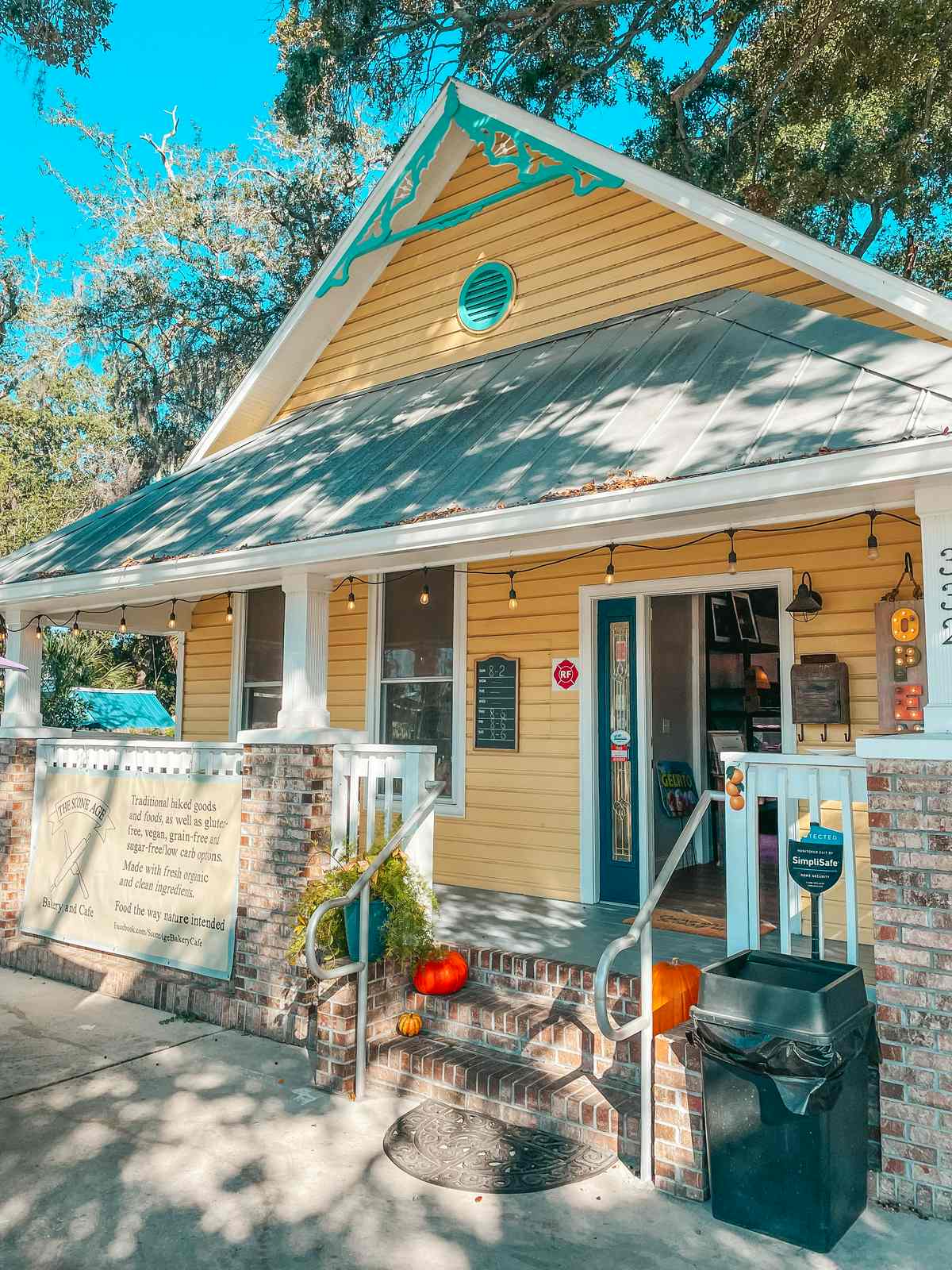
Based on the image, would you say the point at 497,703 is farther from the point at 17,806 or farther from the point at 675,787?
the point at 17,806

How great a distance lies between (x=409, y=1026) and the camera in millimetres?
5344

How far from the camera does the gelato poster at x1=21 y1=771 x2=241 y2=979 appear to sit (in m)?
6.43

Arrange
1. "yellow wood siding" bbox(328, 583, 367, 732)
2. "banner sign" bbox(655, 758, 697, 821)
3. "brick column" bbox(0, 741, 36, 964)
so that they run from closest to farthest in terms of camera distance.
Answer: "brick column" bbox(0, 741, 36, 964)
"banner sign" bbox(655, 758, 697, 821)
"yellow wood siding" bbox(328, 583, 367, 732)

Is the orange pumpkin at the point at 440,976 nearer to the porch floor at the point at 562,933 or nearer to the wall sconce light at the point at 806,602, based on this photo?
the porch floor at the point at 562,933

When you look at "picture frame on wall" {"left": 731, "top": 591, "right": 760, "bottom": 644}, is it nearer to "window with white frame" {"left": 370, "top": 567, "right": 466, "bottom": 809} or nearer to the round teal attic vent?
"window with white frame" {"left": 370, "top": 567, "right": 466, "bottom": 809}

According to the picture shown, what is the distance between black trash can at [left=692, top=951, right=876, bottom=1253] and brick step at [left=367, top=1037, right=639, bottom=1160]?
62cm

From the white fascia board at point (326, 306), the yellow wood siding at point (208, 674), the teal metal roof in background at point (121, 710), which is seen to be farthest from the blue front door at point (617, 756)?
the teal metal roof in background at point (121, 710)

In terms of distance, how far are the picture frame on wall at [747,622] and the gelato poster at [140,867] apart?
558 centimetres

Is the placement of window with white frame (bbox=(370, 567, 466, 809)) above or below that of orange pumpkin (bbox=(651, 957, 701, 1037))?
above

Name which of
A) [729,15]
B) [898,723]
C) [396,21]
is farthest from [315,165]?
[898,723]

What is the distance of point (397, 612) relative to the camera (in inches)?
343

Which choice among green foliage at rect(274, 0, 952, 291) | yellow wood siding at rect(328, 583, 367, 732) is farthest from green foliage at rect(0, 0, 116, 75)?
yellow wood siding at rect(328, 583, 367, 732)

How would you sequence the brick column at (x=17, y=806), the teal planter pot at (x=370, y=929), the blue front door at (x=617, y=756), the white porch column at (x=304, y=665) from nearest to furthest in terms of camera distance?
the teal planter pot at (x=370, y=929) < the white porch column at (x=304, y=665) < the blue front door at (x=617, y=756) < the brick column at (x=17, y=806)

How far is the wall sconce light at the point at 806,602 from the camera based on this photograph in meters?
6.19
